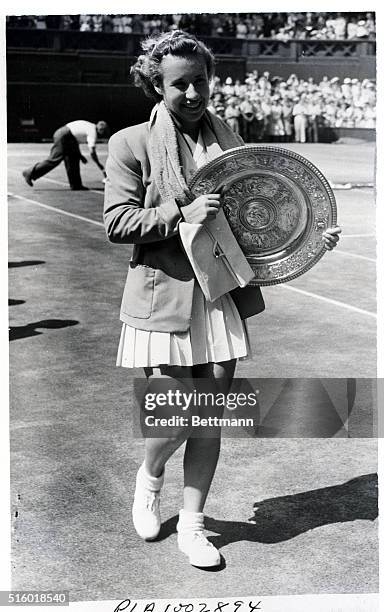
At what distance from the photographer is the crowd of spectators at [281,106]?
11.4m

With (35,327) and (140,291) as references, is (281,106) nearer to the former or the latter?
(35,327)

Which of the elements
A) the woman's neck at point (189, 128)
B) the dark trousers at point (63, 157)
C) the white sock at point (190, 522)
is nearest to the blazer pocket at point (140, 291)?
the woman's neck at point (189, 128)

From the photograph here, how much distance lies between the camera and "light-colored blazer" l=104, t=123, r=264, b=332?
2443 millimetres

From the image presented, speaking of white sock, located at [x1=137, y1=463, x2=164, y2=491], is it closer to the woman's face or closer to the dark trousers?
the woman's face

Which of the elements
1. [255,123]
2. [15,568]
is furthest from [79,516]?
[255,123]

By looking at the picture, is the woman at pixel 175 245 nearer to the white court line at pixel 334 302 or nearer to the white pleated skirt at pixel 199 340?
the white pleated skirt at pixel 199 340

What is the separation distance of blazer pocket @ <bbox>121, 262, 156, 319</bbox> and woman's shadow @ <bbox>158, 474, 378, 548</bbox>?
2.39 ft

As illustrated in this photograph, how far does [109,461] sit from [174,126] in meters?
1.33

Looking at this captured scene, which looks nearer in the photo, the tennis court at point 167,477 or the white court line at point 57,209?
the tennis court at point 167,477

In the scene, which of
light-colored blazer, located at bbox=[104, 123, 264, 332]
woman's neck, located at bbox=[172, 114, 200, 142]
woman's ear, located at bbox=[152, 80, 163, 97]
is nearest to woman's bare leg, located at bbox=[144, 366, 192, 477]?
light-colored blazer, located at bbox=[104, 123, 264, 332]

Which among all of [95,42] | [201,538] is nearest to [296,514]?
[201,538]

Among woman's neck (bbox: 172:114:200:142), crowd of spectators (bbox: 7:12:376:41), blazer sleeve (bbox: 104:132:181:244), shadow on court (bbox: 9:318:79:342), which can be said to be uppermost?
crowd of spectators (bbox: 7:12:376:41)

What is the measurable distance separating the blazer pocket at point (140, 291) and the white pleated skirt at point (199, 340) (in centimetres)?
6

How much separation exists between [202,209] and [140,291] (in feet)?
1.05
